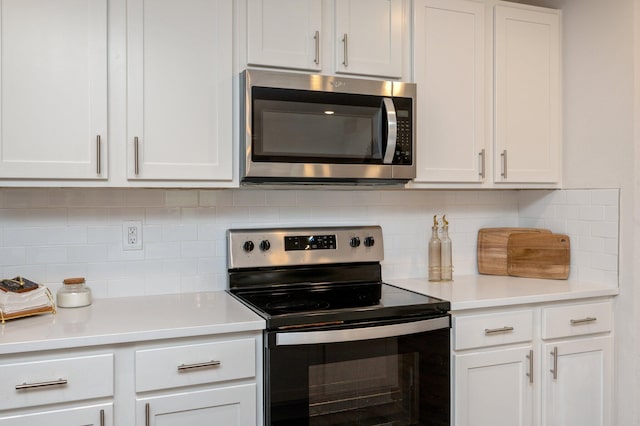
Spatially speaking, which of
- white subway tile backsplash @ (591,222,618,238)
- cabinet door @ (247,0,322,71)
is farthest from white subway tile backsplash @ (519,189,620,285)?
cabinet door @ (247,0,322,71)

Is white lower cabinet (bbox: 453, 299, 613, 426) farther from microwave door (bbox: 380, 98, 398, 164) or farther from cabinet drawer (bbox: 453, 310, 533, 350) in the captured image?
microwave door (bbox: 380, 98, 398, 164)

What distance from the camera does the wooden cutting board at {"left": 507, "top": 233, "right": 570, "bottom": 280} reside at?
2680 mm

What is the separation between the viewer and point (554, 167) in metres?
2.70

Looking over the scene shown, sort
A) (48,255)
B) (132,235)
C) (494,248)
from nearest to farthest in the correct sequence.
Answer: (48,255) → (132,235) → (494,248)

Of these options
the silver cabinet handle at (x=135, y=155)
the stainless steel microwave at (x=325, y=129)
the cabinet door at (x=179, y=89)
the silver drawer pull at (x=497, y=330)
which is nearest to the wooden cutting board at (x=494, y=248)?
the silver drawer pull at (x=497, y=330)

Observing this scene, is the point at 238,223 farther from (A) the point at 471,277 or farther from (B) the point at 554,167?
(B) the point at 554,167

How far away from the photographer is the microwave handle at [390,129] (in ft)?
7.29

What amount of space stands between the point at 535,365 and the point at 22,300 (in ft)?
6.42

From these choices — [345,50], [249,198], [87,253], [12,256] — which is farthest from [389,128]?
[12,256]

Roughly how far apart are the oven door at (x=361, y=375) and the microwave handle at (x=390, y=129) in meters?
0.66

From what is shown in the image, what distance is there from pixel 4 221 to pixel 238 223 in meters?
0.89

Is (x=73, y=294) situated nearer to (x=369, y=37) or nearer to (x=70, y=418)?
(x=70, y=418)

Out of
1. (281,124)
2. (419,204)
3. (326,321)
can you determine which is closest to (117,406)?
(326,321)

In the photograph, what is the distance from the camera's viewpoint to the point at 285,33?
2180 mm
